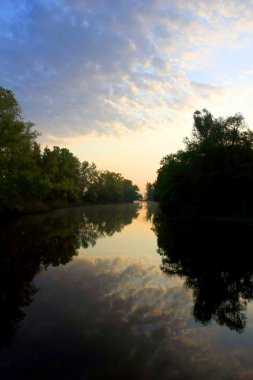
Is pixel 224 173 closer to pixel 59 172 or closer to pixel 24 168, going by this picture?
pixel 24 168

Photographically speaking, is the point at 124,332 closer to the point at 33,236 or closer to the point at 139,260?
the point at 139,260

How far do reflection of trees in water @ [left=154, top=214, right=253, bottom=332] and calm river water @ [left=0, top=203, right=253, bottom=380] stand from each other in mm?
44

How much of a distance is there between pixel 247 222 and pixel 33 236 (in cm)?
2435

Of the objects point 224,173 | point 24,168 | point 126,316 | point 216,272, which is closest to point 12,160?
point 24,168

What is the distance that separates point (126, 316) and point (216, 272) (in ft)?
22.0

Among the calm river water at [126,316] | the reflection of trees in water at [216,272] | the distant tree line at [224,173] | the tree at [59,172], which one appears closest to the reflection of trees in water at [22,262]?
the calm river water at [126,316]

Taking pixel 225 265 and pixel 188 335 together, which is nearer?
pixel 188 335

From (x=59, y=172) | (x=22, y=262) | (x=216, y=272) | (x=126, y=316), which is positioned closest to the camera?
(x=126, y=316)

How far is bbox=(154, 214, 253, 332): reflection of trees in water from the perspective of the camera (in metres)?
10.2

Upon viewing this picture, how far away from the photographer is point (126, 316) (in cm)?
973

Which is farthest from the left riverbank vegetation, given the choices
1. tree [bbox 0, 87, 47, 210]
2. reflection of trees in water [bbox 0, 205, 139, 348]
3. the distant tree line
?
the distant tree line

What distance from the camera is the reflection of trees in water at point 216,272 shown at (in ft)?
33.6

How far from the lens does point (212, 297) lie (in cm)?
1161

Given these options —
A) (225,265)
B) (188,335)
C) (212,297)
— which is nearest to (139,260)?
(225,265)
